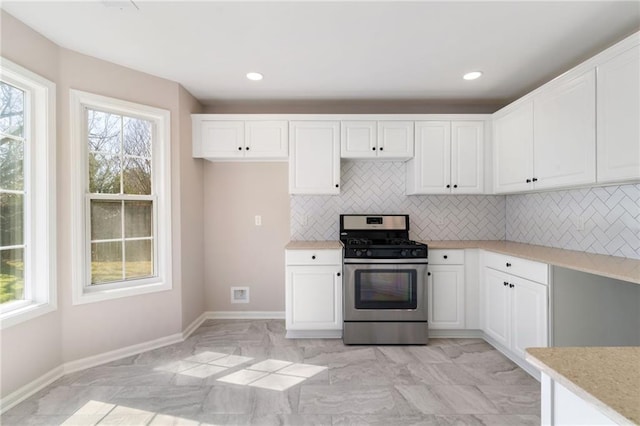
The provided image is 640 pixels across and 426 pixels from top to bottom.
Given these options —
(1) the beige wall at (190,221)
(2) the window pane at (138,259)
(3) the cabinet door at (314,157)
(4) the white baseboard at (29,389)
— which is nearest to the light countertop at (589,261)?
(3) the cabinet door at (314,157)

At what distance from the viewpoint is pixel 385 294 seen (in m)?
2.78

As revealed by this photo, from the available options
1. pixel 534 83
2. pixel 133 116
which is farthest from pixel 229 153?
pixel 534 83

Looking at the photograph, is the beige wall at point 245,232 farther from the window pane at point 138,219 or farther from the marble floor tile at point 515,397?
the marble floor tile at point 515,397

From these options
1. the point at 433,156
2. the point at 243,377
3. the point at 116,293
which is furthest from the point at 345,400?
the point at 433,156

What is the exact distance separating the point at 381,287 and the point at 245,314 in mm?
1717

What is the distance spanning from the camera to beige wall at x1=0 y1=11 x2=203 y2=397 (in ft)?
6.40

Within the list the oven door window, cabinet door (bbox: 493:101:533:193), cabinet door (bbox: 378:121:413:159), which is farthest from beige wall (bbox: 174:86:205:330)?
cabinet door (bbox: 493:101:533:193)

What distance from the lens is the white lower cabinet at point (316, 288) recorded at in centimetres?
285

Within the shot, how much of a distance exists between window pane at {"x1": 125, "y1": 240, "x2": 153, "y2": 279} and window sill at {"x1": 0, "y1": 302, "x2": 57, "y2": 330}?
567 mm

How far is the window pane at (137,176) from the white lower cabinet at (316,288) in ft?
4.90

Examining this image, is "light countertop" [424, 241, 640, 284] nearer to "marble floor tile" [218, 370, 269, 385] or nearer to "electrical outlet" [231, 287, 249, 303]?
"marble floor tile" [218, 370, 269, 385]

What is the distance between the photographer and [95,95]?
2.36 m

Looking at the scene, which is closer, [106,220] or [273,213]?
[106,220]

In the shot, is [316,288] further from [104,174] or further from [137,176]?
[104,174]
